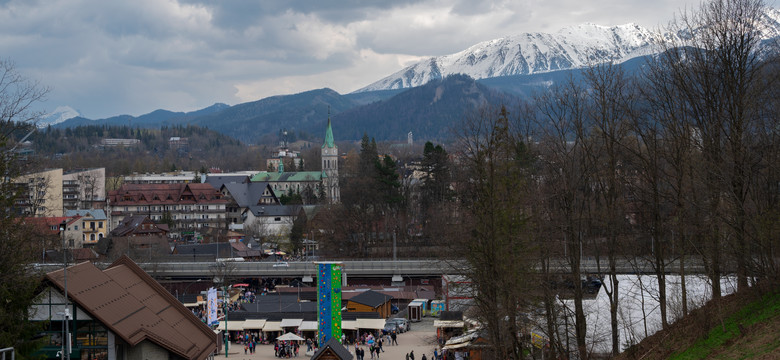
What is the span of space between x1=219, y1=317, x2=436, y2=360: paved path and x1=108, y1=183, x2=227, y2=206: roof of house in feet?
210

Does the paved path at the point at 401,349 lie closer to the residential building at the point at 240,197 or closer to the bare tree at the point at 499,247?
the bare tree at the point at 499,247

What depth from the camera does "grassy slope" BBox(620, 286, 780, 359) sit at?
1450 cm

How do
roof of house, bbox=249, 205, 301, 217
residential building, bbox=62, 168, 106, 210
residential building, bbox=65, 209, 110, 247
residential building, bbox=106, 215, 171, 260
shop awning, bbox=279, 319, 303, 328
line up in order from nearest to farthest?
shop awning, bbox=279, 319, 303, 328 → residential building, bbox=106, 215, 171, 260 → residential building, bbox=65, 209, 110, 247 → roof of house, bbox=249, 205, 301, 217 → residential building, bbox=62, 168, 106, 210

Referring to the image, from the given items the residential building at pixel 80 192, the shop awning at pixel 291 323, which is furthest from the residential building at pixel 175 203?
the shop awning at pixel 291 323

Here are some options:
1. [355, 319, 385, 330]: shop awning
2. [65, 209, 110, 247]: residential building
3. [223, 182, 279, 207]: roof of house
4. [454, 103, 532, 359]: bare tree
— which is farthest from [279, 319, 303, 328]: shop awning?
[223, 182, 279, 207]: roof of house

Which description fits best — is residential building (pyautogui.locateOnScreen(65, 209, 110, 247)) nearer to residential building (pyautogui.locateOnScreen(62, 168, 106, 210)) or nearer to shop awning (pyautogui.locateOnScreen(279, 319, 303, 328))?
residential building (pyautogui.locateOnScreen(62, 168, 106, 210))

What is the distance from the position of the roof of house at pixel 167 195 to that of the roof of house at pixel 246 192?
5.30m

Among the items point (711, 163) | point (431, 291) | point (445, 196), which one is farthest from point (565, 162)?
point (445, 196)

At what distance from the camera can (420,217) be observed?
237 ft

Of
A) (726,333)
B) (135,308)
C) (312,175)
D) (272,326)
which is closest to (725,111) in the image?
(726,333)

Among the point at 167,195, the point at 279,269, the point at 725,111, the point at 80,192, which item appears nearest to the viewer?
the point at 725,111

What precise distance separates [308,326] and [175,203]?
66.2m

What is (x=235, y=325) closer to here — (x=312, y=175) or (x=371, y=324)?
(x=371, y=324)

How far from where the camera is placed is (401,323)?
41.8 metres
